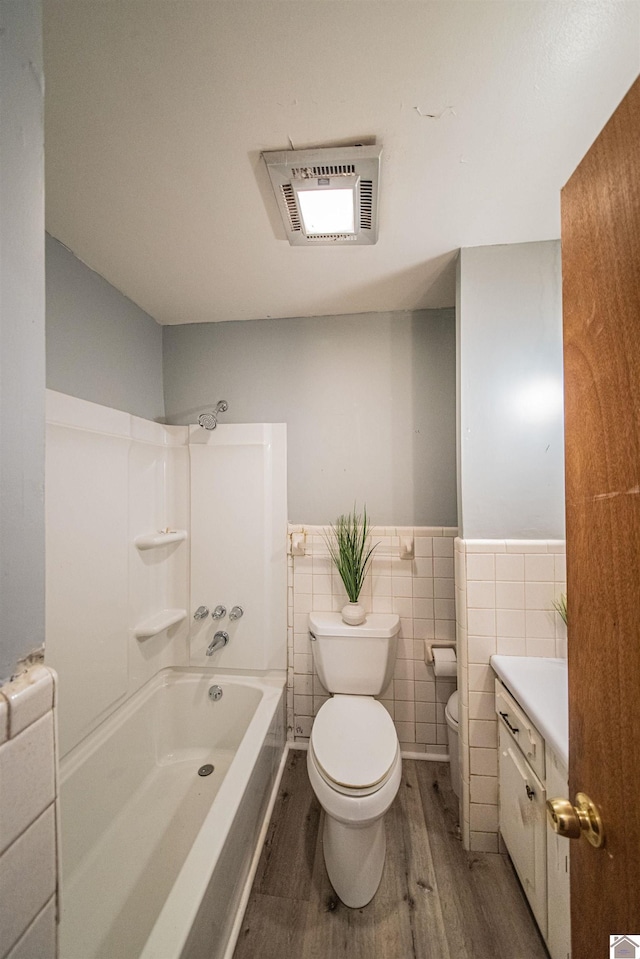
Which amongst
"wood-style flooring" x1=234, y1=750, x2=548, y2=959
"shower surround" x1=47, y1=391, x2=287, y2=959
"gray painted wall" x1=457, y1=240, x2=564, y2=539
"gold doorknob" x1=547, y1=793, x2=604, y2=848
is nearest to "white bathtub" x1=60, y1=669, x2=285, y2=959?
"shower surround" x1=47, y1=391, x2=287, y2=959

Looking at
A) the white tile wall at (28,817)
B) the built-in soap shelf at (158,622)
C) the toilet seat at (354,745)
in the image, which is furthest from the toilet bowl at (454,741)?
the white tile wall at (28,817)

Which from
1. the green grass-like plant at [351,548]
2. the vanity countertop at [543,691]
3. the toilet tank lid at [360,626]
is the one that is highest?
the green grass-like plant at [351,548]

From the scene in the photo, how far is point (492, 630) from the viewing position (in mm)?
1362

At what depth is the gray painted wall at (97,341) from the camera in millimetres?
1322

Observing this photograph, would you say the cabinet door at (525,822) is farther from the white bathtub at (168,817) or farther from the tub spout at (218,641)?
the tub spout at (218,641)

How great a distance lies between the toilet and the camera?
115 cm

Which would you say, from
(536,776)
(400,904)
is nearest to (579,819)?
(536,776)

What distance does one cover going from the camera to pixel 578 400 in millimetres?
564

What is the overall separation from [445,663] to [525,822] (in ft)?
1.93

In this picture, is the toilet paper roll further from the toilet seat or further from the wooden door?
the wooden door

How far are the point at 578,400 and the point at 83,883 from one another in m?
2.00

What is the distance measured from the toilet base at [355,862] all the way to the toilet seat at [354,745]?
0.14 meters

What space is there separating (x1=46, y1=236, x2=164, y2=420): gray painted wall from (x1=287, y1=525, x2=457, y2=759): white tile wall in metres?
1.26

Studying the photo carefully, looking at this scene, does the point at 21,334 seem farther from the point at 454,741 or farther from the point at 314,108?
the point at 454,741
